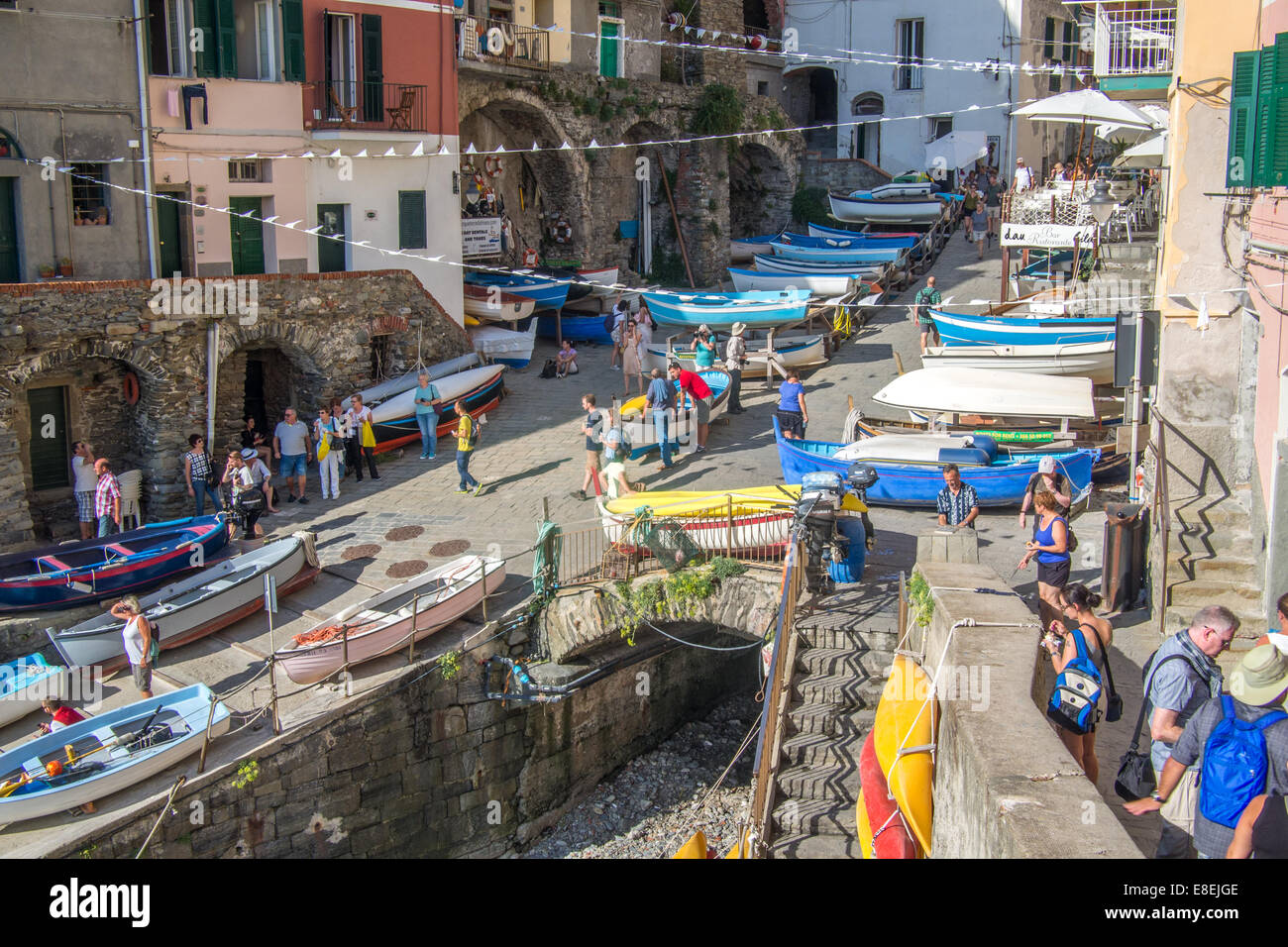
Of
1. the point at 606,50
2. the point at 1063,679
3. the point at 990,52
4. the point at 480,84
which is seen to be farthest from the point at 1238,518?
the point at 990,52

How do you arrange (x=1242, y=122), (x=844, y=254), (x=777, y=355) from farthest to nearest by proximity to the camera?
(x=844, y=254) < (x=777, y=355) < (x=1242, y=122)

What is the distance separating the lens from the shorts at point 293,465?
20.6 meters

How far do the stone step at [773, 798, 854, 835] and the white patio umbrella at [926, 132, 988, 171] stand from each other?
3225 cm

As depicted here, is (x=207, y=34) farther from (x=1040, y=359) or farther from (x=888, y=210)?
(x=888, y=210)

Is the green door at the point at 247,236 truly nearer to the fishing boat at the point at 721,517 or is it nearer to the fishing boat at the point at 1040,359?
the fishing boat at the point at 721,517

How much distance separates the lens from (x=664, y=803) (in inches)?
679

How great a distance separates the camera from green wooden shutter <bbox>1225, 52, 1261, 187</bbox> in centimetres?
1159

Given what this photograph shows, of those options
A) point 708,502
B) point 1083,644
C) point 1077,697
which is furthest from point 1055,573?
point 708,502

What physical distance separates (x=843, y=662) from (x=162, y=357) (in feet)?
43.1

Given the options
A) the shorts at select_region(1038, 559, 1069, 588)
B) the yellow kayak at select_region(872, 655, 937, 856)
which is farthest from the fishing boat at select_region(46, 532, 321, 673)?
the shorts at select_region(1038, 559, 1069, 588)

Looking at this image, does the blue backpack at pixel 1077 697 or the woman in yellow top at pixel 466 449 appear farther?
the woman in yellow top at pixel 466 449

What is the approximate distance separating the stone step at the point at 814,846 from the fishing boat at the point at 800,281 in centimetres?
1842

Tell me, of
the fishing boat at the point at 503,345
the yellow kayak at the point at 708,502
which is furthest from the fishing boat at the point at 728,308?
the yellow kayak at the point at 708,502

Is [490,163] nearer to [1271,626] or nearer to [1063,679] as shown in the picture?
[1271,626]
